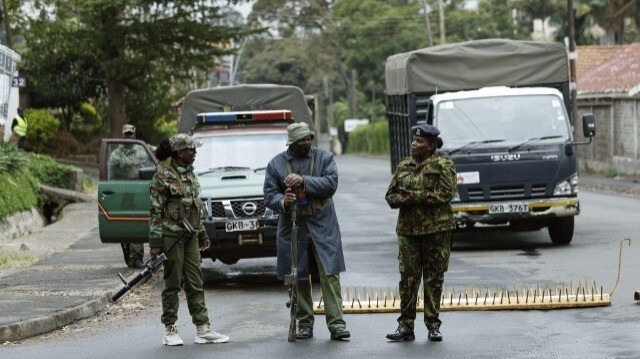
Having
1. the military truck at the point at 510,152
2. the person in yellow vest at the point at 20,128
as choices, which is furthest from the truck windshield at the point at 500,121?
the person in yellow vest at the point at 20,128

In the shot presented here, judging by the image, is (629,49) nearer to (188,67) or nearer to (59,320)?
(188,67)

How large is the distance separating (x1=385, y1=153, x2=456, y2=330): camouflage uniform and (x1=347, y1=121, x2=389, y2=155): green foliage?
74937 mm

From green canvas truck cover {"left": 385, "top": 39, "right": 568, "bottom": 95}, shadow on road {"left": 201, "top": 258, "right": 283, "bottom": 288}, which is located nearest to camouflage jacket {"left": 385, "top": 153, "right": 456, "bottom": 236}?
shadow on road {"left": 201, "top": 258, "right": 283, "bottom": 288}

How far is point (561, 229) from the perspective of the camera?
20.1 m

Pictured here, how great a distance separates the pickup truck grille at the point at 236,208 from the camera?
52.4 feet

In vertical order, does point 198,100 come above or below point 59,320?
above

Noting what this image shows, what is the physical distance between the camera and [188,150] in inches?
450

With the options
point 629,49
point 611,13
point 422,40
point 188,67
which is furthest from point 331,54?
point 188,67

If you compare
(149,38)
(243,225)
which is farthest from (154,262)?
(149,38)

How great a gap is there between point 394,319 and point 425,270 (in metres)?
1.62

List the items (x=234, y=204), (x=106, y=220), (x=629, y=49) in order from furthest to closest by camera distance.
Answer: (x=629, y=49), (x=106, y=220), (x=234, y=204)

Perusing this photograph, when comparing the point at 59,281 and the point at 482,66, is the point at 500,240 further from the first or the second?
the point at 59,281

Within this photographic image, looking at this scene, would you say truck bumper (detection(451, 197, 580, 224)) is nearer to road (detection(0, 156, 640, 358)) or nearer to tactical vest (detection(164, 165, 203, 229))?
road (detection(0, 156, 640, 358))

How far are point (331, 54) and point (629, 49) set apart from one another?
37350 millimetres
